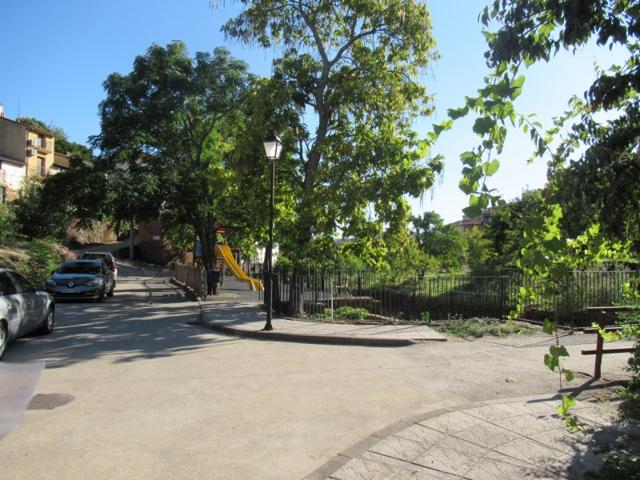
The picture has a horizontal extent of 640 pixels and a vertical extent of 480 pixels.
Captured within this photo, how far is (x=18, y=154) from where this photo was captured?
52281 millimetres

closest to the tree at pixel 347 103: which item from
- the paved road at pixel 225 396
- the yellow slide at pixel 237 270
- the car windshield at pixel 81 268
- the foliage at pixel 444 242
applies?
the paved road at pixel 225 396

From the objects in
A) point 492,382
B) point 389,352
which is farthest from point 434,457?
point 389,352

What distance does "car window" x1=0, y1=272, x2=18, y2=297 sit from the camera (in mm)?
9160

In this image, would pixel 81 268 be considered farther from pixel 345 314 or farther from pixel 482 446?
pixel 482 446

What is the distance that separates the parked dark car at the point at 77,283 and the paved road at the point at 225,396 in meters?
7.30

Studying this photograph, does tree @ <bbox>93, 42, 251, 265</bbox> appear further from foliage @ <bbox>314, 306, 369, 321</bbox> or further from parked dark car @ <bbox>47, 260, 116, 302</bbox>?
foliage @ <bbox>314, 306, 369, 321</bbox>

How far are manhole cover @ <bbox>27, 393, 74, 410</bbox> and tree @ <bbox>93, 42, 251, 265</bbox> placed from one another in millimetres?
15685

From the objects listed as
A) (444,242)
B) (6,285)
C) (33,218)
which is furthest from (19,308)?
(444,242)

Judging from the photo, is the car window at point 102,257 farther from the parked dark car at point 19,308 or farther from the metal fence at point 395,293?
the parked dark car at point 19,308

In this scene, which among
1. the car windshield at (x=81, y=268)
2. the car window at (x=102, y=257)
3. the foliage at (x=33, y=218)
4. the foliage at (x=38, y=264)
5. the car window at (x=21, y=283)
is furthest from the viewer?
the foliage at (x=33, y=218)

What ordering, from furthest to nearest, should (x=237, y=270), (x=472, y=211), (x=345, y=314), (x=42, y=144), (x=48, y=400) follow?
(x=42, y=144) < (x=237, y=270) < (x=345, y=314) < (x=48, y=400) < (x=472, y=211)

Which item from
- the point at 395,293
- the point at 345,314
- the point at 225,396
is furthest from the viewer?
the point at 395,293

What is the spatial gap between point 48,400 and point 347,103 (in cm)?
Result: 1197

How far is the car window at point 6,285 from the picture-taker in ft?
30.1
